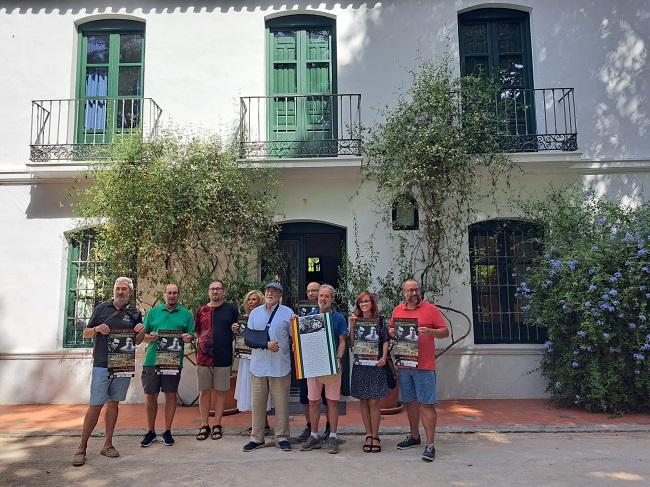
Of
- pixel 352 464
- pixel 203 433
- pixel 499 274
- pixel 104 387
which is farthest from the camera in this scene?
pixel 499 274

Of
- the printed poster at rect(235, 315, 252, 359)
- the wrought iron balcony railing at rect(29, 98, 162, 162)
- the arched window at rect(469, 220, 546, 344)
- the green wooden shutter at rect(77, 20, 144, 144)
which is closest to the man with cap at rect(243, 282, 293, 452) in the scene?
the printed poster at rect(235, 315, 252, 359)

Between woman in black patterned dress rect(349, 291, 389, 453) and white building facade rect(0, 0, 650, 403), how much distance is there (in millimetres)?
3097

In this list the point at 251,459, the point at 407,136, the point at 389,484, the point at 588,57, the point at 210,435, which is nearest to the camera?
the point at 389,484

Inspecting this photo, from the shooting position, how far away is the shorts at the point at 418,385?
16.8 feet

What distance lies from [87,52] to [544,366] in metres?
9.61

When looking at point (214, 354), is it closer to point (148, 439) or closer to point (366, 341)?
point (148, 439)

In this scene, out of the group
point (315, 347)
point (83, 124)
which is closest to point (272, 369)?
point (315, 347)

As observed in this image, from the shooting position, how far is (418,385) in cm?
518

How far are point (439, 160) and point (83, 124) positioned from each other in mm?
6323

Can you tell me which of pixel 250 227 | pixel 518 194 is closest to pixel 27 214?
pixel 250 227

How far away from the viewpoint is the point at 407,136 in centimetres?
747

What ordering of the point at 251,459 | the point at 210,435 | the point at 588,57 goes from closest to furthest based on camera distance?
the point at 251,459
the point at 210,435
the point at 588,57

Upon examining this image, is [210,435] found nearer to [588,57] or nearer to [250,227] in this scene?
[250,227]

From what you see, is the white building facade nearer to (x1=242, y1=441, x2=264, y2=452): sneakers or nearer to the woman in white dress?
the woman in white dress
